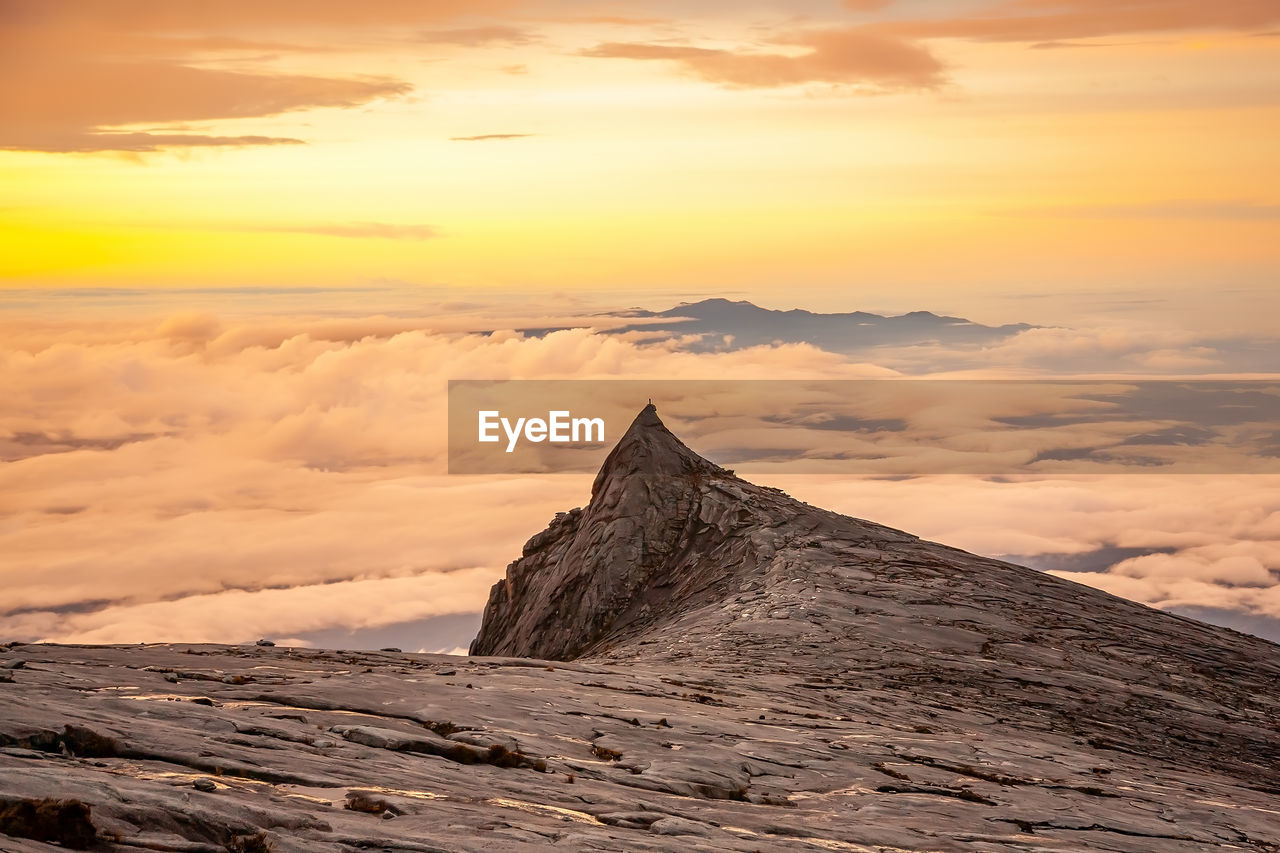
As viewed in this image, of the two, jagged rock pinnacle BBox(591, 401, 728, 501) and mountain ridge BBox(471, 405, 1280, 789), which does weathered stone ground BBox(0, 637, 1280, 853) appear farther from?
jagged rock pinnacle BBox(591, 401, 728, 501)

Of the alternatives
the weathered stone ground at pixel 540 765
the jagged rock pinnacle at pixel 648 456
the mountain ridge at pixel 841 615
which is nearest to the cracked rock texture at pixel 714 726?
the weathered stone ground at pixel 540 765

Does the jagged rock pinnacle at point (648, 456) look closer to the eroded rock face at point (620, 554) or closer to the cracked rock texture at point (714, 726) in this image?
the eroded rock face at point (620, 554)

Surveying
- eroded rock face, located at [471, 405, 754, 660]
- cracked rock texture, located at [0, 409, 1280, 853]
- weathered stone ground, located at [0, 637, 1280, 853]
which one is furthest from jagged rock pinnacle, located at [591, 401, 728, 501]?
weathered stone ground, located at [0, 637, 1280, 853]

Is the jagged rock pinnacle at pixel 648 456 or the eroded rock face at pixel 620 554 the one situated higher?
the jagged rock pinnacle at pixel 648 456

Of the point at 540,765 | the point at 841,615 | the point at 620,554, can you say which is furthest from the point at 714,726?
the point at 620,554

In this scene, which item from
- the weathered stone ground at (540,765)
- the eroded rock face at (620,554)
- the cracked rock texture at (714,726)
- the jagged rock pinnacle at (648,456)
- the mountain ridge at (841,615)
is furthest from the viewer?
the jagged rock pinnacle at (648,456)

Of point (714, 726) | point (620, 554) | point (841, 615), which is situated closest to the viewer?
point (714, 726)

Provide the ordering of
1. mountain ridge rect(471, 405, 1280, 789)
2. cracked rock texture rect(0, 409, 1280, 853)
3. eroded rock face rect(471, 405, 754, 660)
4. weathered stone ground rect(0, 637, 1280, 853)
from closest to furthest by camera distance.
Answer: weathered stone ground rect(0, 637, 1280, 853) → cracked rock texture rect(0, 409, 1280, 853) → mountain ridge rect(471, 405, 1280, 789) → eroded rock face rect(471, 405, 754, 660)

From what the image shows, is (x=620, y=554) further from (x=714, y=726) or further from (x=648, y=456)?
(x=714, y=726)
